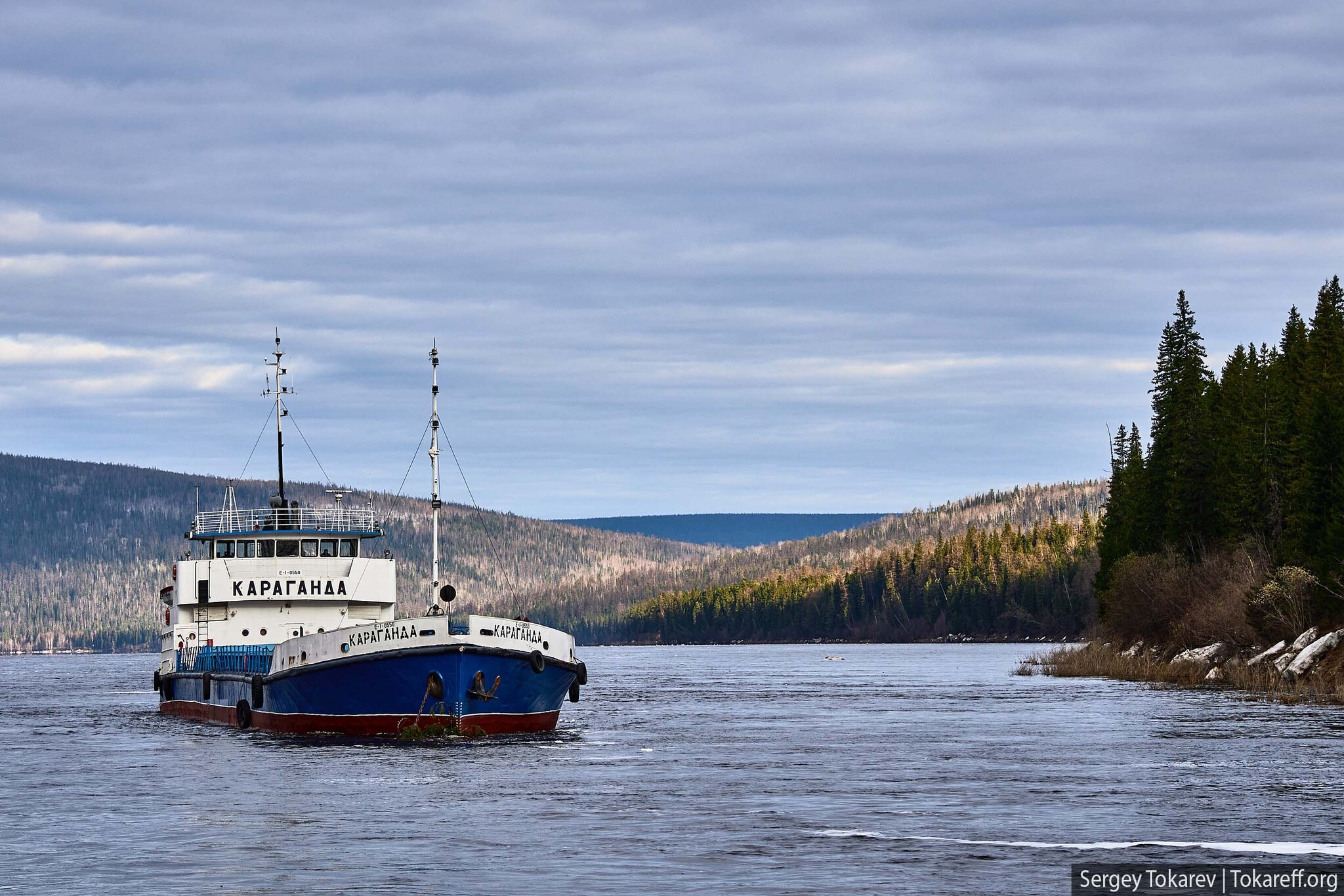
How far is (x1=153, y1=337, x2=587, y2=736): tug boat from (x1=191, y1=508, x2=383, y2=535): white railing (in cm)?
8

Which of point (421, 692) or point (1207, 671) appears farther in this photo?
point (1207, 671)

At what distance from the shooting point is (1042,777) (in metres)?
40.9

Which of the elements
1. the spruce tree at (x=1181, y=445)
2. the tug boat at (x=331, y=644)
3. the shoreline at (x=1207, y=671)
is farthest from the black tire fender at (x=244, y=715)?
the spruce tree at (x=1181, y=445)

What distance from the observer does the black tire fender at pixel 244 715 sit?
6038 centimetres

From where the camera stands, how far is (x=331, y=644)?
52188 millimetres

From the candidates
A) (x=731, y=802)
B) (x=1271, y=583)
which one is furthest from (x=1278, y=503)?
(x=731, y=802)

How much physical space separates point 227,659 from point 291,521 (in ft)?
19.0

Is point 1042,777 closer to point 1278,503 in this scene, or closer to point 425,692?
point 425,692

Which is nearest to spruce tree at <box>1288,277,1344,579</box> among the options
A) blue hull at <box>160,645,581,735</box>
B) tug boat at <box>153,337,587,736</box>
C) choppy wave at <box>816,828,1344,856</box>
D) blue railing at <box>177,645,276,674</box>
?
tug boat at <box>153,337,587,736</box>

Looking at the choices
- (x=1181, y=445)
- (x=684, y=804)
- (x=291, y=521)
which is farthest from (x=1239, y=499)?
(x=684, y=804)

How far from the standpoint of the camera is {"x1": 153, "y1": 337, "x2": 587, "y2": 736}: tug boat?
50.9 metres

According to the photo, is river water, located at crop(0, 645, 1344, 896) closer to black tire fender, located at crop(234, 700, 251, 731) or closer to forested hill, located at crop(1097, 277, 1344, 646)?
black tire fender, located at crop(234, 700, 251, 731)

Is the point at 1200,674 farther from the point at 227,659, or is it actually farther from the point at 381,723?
the point at 381,723

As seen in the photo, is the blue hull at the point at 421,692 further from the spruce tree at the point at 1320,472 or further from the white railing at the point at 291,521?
the spruce tree at the point at 1320,472
